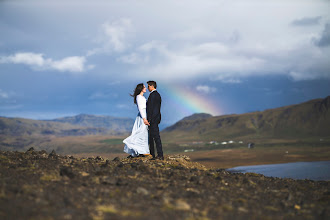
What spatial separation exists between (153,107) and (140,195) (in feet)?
24.3

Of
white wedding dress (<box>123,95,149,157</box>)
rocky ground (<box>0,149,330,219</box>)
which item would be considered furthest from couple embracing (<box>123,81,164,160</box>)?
rocky ground (<box>0,149,330,219</box>)

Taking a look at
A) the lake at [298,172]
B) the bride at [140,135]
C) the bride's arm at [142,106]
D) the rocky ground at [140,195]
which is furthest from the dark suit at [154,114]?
the lake at [298,172]

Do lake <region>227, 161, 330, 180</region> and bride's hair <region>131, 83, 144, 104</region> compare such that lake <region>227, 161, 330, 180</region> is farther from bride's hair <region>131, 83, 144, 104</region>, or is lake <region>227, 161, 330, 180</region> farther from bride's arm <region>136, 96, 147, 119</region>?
bride's hair <region>131, 83, 144, 104</region>

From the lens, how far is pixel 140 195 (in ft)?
29.2

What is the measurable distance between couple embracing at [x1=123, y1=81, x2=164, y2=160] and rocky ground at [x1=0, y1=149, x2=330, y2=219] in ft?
8.92

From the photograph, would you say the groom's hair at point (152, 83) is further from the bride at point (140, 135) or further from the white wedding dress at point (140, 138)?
the white wedding dress at point (140, 138)

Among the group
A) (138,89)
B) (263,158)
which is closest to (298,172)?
(263,158)

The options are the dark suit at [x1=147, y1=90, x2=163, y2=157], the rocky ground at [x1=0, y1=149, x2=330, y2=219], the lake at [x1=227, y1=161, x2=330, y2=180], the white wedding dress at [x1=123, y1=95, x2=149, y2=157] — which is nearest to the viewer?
the rocky ground at [x1=0, y1=149, x2=330, y2=219]

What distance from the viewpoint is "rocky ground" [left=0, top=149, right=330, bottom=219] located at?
719cm

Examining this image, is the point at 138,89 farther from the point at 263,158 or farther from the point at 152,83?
the point at 263,158

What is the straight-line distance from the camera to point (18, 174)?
34.4ft

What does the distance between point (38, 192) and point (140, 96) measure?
874cm

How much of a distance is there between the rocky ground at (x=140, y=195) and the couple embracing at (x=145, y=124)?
8.92 ft

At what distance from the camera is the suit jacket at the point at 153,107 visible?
15742 mm
